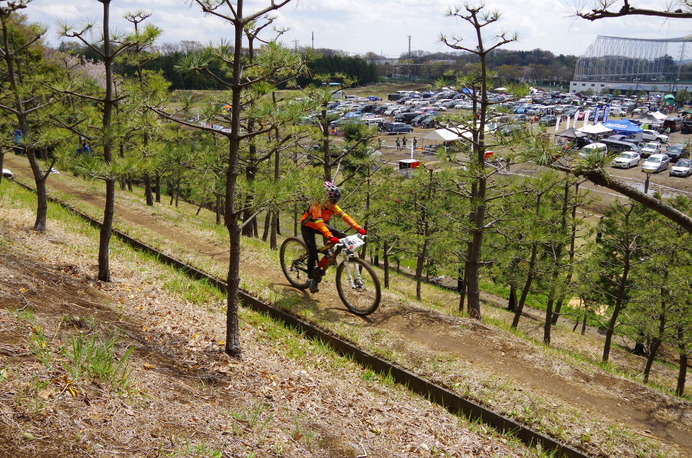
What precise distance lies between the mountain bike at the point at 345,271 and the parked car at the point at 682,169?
137 feet

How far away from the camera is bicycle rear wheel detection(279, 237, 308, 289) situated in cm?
954

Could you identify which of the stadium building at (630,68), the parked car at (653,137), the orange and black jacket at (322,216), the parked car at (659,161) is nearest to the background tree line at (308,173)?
the orange and black jacket at (322,216)

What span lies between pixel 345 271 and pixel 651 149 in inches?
1937

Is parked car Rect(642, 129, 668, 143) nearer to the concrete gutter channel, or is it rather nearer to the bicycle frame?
the bicycle frame

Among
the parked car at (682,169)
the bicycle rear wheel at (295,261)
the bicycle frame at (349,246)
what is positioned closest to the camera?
the bicycle frame at (349,246)

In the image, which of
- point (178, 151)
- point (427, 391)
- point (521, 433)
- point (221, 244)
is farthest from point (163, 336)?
point (221, 244)

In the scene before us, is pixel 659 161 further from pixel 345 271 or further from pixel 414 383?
pixel 414 383

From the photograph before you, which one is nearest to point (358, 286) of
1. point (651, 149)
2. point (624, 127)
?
point (651, 149)

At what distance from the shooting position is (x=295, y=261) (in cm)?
952

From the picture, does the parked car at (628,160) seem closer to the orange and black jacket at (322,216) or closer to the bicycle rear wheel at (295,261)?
the bicycle rear wheel at (295,261)

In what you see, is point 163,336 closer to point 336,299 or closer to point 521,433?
point 336,299

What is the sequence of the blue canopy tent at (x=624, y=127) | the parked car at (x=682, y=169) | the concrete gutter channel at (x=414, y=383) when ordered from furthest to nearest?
1. the blue canopy tent at (x=624, y=127)
2. the parked car at (x=682, y=169)
3. the concrete gutter channel at (x=414, y=383)

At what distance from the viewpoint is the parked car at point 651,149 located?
46.9 metres

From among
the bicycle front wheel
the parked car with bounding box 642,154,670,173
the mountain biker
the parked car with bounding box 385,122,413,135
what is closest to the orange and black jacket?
the mountain biker
